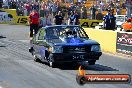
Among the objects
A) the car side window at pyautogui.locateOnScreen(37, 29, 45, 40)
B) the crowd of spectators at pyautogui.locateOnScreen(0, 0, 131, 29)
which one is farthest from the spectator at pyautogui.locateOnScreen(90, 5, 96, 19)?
the car side window at pyautogui.locateOnScreen(37, 29, 45, 40)

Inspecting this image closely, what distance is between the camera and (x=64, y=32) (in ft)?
46.7

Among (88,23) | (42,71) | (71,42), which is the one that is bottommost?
(88,23)

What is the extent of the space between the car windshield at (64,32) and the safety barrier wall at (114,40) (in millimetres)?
4029

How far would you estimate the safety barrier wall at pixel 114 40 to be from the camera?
18016 millimetres

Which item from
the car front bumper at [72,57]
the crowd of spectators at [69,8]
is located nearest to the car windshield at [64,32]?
the car front bumper at [72,57]

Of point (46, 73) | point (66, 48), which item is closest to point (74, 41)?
point (66, 48)

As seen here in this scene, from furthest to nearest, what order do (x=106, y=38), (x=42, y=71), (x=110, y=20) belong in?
(x=110, y=20) → (x=106, y=38) → (x=42, y=71)

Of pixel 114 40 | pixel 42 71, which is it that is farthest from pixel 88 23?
pixel 42 71

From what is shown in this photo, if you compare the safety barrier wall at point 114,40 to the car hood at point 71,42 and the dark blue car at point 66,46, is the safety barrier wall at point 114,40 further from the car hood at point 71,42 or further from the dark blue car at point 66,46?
the car hood at point 71,42

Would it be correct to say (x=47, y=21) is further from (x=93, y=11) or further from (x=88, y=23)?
(x=93, y=11)

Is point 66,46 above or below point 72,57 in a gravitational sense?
above

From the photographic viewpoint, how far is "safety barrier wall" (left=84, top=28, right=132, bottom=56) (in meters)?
18.0

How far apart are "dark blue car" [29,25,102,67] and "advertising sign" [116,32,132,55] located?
13.0 feet

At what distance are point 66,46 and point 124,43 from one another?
5710 millimetres
